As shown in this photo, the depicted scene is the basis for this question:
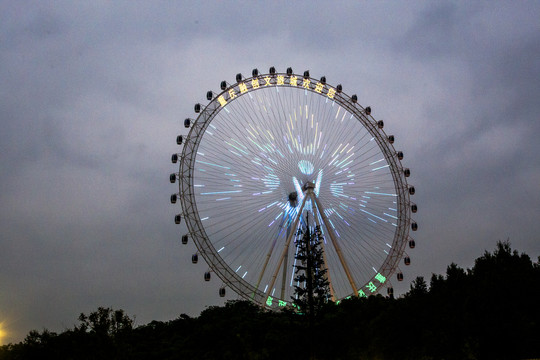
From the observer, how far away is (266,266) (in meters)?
39.8

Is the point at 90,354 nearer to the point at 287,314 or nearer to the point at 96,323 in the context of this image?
the point at 96,323

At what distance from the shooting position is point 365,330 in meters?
36.6

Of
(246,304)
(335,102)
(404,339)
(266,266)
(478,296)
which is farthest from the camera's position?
(335,102)

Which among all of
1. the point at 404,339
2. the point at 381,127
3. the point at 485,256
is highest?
the point at 381,127

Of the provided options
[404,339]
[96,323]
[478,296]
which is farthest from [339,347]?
[96,323]

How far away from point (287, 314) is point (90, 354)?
1591cm

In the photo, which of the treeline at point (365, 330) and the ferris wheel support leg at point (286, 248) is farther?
the ferris wheel support leg at point (286, 248)

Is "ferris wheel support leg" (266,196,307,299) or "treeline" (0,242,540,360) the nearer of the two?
"treeline" (0,242,540,360)

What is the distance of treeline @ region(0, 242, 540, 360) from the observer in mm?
30141

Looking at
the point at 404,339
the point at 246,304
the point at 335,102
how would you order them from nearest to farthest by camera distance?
1. the point at 404,339
2. the point at 246,304
3. the point at 335,102

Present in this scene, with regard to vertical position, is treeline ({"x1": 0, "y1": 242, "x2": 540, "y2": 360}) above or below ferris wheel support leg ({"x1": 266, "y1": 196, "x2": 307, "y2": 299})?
below

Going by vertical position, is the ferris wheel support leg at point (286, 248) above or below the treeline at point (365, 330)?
above

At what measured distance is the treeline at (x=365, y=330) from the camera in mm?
30141

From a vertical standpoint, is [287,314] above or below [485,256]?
below
